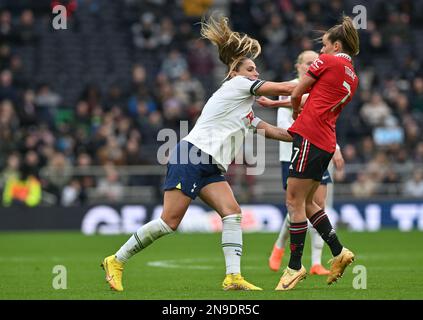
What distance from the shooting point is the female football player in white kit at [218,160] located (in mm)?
9359

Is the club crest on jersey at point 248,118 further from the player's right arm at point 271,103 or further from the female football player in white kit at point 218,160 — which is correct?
the player's right arm at point 271,103

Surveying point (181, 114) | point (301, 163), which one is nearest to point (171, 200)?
point (301, 163)

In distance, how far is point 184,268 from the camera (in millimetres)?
A: 12820

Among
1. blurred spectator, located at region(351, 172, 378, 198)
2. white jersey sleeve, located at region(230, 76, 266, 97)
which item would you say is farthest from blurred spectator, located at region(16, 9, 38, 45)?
white jersey sleeve, located at region(230, 76, 266, 97)

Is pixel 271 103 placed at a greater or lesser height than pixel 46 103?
lesser

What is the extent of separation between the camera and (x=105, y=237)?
20109mm

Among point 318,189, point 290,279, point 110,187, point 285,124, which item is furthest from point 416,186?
point 290,279

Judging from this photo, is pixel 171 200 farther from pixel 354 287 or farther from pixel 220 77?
pixel 220 77

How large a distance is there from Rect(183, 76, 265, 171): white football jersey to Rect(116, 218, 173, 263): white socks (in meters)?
0.77

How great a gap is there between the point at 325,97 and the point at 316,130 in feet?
1.03

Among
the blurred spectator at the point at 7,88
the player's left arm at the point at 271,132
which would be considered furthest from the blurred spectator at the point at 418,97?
the player's left arm at the point at 271,132

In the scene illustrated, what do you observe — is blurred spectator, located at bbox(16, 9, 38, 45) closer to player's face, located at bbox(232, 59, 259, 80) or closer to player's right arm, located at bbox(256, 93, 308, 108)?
player's right arm, located at bbox(256, 93, 308, 108)

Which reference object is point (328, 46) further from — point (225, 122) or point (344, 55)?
point (225, 122)

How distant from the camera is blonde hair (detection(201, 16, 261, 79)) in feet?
31.0
